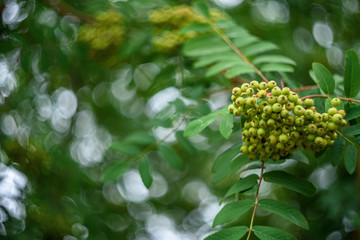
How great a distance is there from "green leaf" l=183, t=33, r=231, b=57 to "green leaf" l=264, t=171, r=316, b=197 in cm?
98

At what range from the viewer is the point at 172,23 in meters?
2.87

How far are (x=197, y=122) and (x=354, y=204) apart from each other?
92.1 inches

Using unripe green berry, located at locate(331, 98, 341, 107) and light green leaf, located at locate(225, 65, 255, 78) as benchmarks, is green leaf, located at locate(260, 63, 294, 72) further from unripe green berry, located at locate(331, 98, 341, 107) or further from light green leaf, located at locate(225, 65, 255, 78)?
unripe green berry, located at locate(331, 98, 341, 107)

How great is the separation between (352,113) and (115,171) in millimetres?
1416

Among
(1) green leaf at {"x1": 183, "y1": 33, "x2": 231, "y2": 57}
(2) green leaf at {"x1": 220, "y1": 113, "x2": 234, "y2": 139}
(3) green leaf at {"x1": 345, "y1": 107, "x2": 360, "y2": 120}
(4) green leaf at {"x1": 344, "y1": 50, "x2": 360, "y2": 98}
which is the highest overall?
(4) green leaf at {"x1": 344, "y1": 50, "x2": 360, "y2": 98}

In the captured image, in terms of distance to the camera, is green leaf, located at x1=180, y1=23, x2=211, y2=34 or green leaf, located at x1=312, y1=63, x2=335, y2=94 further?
green leaf, located at x1=180, y1=23, x2=211, y2=34

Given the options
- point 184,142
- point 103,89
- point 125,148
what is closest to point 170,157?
point 184,142

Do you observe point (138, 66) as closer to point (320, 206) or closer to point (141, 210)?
point (320, 206)

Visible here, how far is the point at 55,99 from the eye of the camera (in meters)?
3.76

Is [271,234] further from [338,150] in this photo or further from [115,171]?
[115,171]

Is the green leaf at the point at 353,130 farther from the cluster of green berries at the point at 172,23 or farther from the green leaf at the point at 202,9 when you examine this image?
the cluster of green berries at the point at 172,23

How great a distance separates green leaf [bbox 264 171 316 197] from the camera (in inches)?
62.1

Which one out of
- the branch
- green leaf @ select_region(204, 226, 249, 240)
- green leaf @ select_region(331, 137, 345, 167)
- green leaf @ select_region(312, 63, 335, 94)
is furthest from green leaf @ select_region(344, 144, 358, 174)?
the branch

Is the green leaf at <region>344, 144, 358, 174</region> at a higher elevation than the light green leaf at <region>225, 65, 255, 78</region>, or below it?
below
